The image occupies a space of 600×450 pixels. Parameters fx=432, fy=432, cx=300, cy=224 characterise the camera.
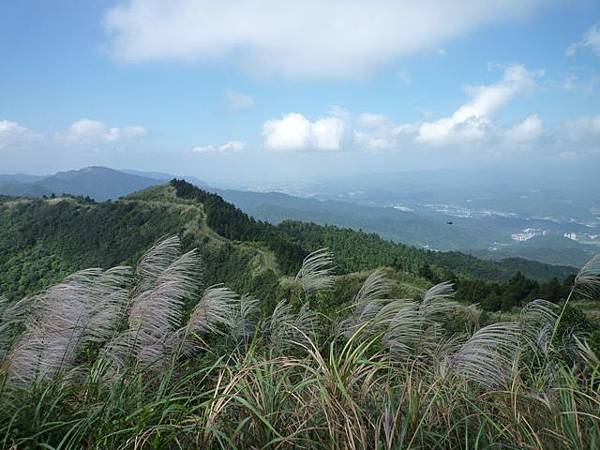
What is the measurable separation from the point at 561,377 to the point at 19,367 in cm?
306

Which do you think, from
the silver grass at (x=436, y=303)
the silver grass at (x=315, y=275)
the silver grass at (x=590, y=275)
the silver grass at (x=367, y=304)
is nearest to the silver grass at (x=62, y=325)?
the silver grass at (x=315, y=275)

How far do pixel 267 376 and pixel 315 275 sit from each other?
1429mm

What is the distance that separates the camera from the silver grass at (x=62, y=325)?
2.55 metres

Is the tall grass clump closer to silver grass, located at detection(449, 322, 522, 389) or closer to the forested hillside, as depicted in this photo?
silver grass, located at detection(449, 322, 522, 389)

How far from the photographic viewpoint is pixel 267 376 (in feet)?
6.87

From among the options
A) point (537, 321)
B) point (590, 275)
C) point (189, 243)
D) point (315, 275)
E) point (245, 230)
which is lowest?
point (189, 243)

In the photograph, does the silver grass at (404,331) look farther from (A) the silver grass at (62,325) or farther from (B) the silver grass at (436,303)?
(A) the silver grass at (62,325)

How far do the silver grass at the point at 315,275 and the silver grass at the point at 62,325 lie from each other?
1.33m

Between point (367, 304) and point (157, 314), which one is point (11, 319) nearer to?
point (157, 314)

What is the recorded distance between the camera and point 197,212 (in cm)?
5309

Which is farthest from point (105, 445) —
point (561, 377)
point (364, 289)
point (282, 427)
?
point (561, 377)

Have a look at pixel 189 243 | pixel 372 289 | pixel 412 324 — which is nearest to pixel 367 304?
pixel 372 289

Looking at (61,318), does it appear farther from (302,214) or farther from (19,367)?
(302,214)

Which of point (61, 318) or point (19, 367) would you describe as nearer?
point (19, 367)
